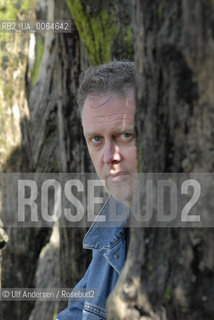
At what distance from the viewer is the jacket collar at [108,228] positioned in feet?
9.05

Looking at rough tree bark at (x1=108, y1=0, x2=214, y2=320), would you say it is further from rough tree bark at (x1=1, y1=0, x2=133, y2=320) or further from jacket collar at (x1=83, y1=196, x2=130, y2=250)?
rough tree bark at (x1=1, y1=0, x2=133, y2=320)

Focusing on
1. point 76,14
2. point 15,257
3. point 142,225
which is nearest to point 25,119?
point 15,257

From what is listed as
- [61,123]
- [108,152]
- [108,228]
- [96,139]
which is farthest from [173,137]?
[61,123]

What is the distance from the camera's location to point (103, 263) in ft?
9.18

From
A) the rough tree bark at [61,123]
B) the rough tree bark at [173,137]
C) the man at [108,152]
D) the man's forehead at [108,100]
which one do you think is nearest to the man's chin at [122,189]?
the man at [108,152]

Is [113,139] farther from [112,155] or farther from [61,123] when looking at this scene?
[61,123]

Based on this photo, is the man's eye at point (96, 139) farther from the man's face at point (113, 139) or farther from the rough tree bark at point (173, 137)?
the rough tree bark at point (173, 137)

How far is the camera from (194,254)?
4.69ft

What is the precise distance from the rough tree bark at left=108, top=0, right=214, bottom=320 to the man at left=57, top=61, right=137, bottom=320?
0.92 metres

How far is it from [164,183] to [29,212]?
5.27 m

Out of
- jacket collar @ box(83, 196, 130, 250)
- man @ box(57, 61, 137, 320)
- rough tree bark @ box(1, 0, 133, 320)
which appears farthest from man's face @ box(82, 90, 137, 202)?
rough tree bark @ box(1, 0, 133, 320)

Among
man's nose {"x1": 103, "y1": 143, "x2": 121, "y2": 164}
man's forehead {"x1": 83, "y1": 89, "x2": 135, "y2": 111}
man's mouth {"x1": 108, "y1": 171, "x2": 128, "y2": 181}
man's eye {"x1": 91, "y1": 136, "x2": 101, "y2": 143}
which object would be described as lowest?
man's mouth {"x1": 108, "y1": 171, "x2": 128, "y2": 181}

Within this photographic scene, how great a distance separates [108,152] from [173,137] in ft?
3.40

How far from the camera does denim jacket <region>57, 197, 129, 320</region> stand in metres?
2.67
